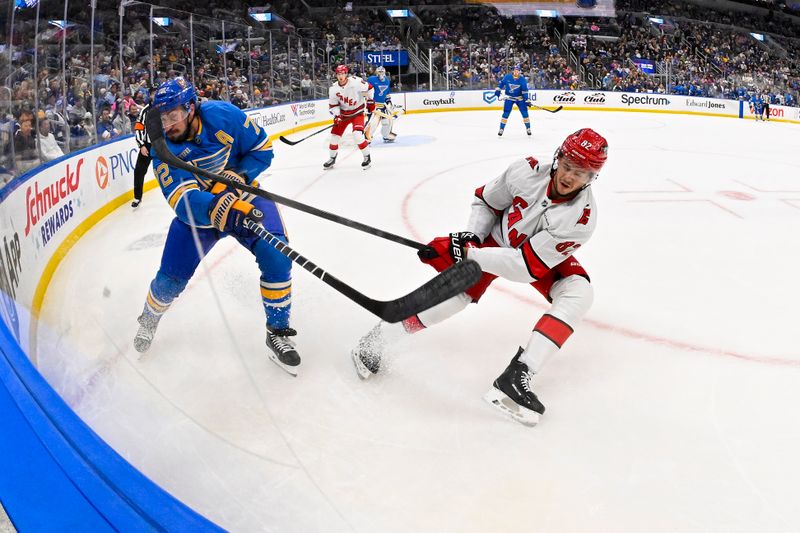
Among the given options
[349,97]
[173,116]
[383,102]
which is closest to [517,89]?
[383,102]

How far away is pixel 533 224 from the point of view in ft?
7.57

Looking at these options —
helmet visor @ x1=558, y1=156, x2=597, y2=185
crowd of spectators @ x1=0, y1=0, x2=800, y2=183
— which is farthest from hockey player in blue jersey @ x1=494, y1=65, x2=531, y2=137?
helmet visor @ x1=558, y1=156, x2=597, y2=185

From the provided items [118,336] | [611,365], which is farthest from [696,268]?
[118,336]

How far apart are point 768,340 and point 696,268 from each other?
1.12 meters

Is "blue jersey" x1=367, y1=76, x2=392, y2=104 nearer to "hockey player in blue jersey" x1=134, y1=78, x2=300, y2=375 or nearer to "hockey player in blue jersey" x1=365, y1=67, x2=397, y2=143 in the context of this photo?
"hockey player in blue jersey" x1=365, y1=67, x2=397, y2=143

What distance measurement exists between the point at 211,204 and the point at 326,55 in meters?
13.5

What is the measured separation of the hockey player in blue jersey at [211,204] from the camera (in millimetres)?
2320

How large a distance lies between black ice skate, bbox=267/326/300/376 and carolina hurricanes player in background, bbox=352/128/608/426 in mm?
267

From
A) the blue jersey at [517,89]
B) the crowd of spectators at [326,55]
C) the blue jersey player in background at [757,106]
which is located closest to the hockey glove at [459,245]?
the crowd of spectators at [326,55]

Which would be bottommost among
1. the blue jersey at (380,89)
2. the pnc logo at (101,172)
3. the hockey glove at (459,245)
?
the hockey glove at (459,245)

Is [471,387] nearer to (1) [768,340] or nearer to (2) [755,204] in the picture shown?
(1) [768,340]

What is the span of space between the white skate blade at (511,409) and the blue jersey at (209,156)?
129 cm

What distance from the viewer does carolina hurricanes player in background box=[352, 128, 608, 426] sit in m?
2.13

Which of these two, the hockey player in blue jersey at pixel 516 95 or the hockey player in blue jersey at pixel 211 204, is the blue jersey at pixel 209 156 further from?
the hockey player in blue jersey at pixel 516 95
